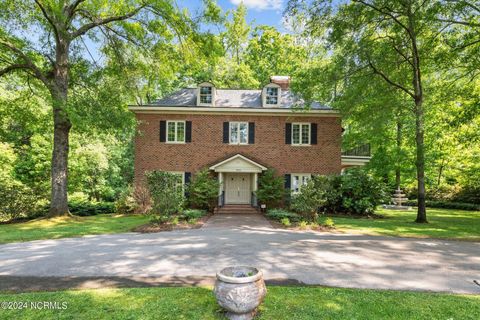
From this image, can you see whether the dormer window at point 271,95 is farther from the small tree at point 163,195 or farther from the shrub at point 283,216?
the small tree at point 163,195

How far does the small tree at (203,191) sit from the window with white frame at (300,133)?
5539mm

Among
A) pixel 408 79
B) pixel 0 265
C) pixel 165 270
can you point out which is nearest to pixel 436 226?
pixel 408 79

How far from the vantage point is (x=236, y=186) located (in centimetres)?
1739

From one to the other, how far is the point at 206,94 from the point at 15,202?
1148cm

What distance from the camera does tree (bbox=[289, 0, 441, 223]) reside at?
1246cm

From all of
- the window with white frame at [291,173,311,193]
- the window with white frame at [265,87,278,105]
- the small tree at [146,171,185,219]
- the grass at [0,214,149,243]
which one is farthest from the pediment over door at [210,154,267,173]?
the grass at [0,214,149,243]

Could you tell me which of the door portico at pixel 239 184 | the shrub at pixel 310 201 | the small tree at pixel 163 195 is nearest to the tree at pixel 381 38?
the shrub at pixel 310 201

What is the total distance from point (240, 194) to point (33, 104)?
526 inches

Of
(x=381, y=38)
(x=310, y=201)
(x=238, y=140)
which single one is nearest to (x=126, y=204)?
(x=238, y=140)

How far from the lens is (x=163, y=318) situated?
3.80m

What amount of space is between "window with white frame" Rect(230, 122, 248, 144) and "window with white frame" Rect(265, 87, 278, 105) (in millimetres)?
2061

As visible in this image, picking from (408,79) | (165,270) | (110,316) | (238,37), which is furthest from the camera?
(238,37)

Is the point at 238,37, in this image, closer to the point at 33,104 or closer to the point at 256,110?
the point at 256,110

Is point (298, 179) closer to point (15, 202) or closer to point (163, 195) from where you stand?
point (163, 195)
